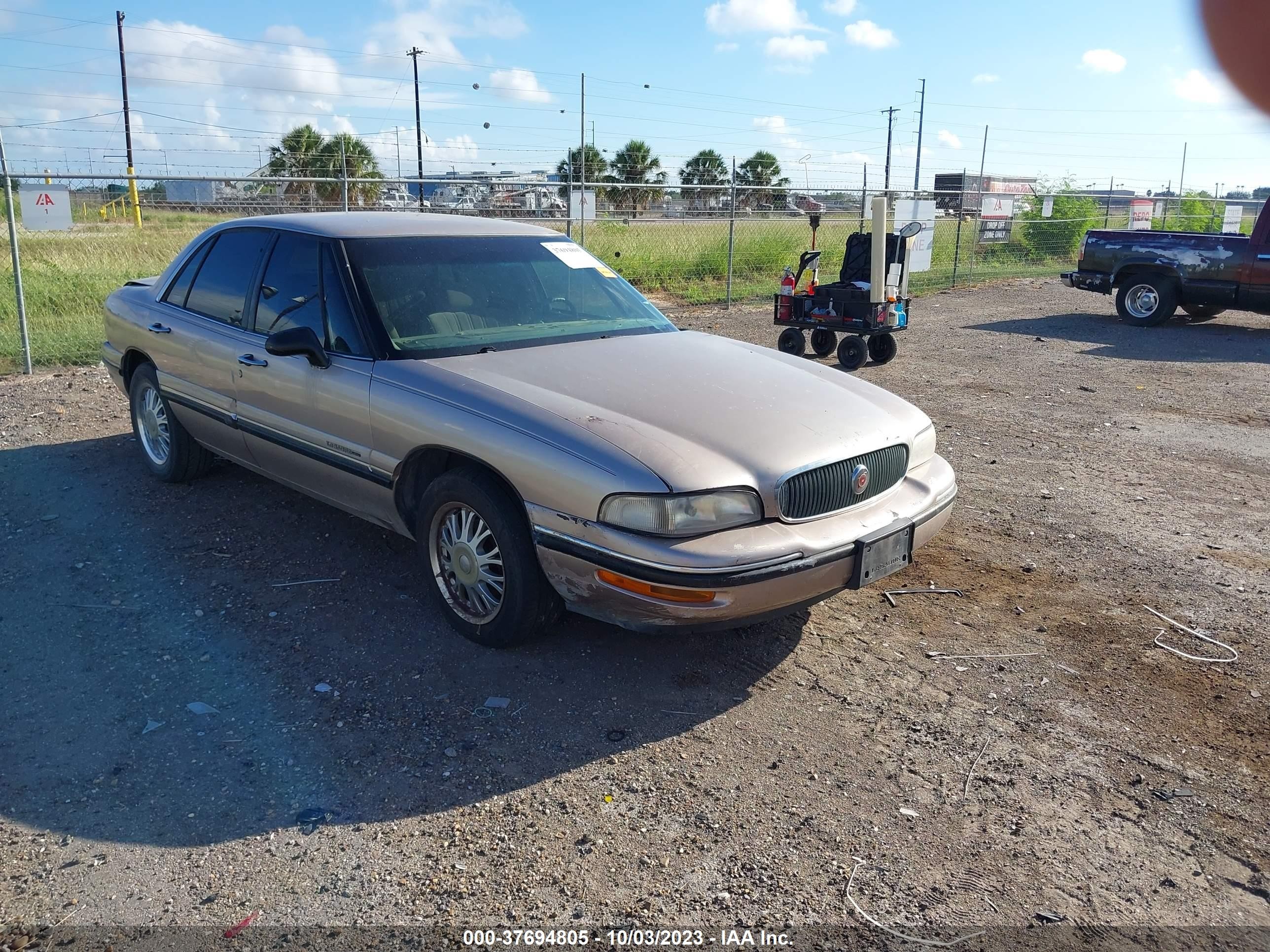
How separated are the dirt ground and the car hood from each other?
697 mm

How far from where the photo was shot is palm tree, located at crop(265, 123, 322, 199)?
18.2 meters

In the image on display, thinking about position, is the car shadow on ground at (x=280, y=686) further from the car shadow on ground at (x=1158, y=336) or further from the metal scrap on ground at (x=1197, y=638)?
the car shadow on ground at (x=1158, y=336)

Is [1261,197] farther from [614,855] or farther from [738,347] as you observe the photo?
[738,347]

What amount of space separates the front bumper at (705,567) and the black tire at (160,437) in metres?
3.15

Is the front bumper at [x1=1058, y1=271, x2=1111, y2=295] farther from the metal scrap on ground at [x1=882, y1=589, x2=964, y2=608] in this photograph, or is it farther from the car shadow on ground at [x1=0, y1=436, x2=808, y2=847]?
the car shadow on ground at [x1=0, y1=436, x2=808, y2=847]

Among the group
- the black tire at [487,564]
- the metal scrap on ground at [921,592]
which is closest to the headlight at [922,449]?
the metal scrap on ground at [921,592]

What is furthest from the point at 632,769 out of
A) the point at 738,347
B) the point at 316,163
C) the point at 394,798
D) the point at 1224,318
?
the point at 316,163

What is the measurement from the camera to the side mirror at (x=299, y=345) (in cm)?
439

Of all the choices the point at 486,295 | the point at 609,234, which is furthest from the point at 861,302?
the point at 609,234

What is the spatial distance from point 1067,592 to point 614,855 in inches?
112

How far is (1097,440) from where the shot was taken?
7734mm

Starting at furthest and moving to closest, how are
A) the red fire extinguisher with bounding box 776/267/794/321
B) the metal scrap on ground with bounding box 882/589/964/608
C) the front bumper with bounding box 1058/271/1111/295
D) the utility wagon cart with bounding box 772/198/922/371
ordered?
the front bumper with bounding box 1058/271/1111/295, the red fire extinguisher with bounding box 776/267/794/321, the utility wagon cart with bounding box 772/198/922/371, the metal scrap on ground with bounding box 882/589/964/608

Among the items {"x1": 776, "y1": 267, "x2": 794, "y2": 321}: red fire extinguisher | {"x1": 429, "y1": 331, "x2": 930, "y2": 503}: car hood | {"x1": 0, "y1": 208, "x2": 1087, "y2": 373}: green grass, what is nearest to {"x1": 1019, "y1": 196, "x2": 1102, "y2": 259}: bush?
{"x1": 0, "y1": 208, "x2": 1087, "y2": 373}: green grass

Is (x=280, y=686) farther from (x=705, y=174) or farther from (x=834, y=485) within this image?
(x=705, y=174)
